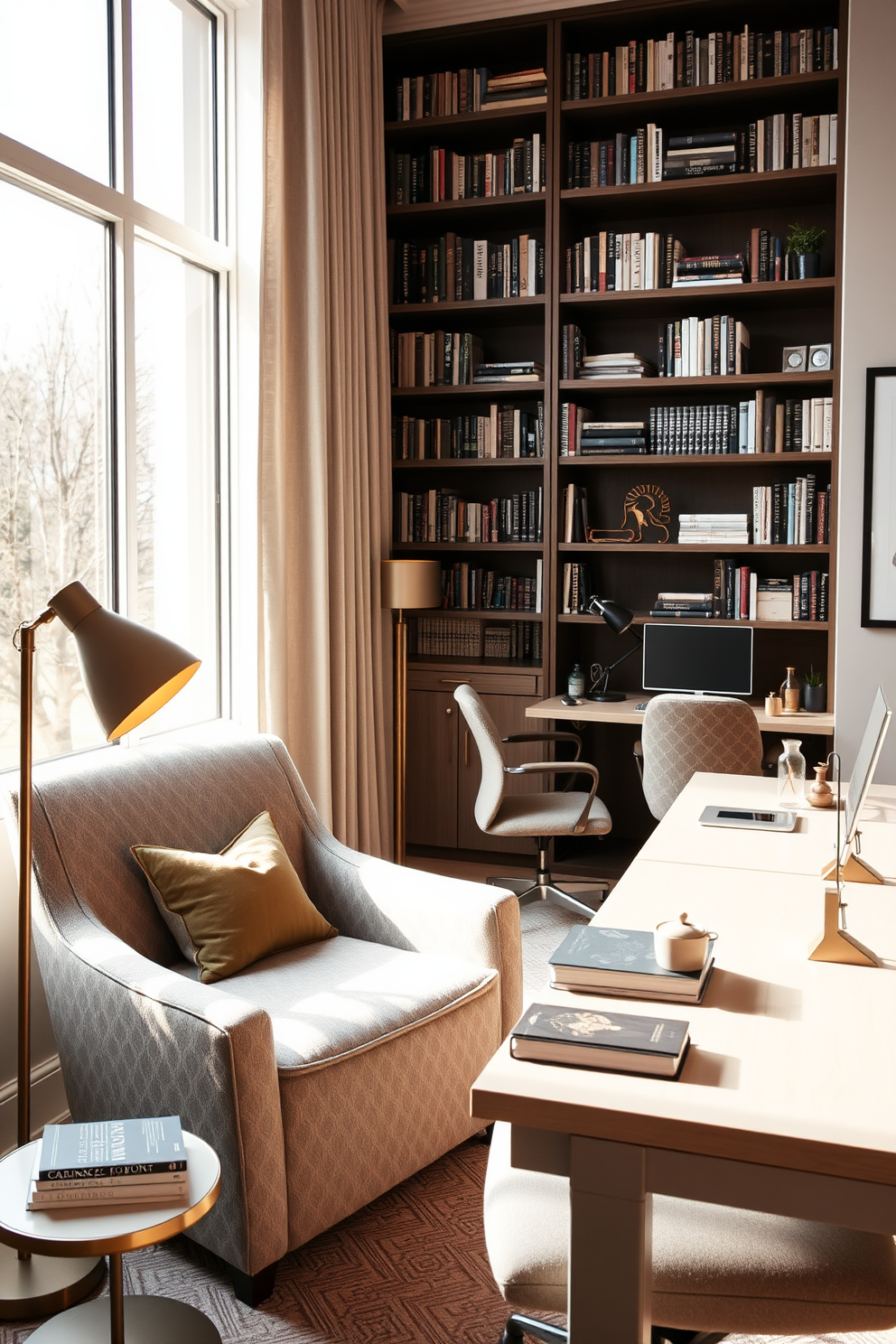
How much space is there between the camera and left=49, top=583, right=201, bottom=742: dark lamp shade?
1785 millimetres

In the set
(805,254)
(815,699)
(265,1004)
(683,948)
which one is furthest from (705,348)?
(683,948)

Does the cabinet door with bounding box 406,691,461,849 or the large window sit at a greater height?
the large window

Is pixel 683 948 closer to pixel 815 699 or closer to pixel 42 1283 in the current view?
pixel 42 1283

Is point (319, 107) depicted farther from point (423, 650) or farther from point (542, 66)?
point (423, 650)

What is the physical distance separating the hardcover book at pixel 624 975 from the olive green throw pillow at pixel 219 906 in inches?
40.5

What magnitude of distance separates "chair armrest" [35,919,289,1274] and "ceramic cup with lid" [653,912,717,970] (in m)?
0.75

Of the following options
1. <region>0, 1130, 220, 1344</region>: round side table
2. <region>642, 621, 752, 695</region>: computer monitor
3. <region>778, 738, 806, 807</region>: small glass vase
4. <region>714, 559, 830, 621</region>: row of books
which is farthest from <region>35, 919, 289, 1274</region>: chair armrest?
<region>714, 559, 830, 621</region>: row of books

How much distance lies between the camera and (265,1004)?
217 centimetres

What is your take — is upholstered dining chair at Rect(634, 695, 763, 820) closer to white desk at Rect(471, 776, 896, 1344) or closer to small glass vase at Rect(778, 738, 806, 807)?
small glass vase at Rect(778, 738, 806, 807)

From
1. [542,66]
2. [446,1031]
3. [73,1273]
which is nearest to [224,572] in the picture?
[446,1031]

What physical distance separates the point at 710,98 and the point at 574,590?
186cm

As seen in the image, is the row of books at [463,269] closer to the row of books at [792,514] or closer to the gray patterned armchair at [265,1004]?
the row of books at [792,514]

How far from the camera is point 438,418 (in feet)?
15.5

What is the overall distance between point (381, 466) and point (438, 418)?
0.59m
